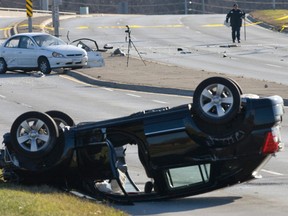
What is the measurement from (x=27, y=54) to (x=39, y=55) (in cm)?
46

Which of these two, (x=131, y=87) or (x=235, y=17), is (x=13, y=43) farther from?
(x=235, y=17)

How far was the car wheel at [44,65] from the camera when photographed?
32.7 m

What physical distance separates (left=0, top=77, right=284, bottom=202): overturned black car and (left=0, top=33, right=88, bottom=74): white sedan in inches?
833

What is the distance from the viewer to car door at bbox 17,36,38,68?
3303 centimetres

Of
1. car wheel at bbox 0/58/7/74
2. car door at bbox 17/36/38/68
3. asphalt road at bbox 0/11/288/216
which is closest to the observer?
asphalt road at bbox 0/11/288/216

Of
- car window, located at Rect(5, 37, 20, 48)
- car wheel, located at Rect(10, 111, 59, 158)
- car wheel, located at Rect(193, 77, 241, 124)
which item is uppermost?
car wheel, located at Rect(193, 77, 241, 124)

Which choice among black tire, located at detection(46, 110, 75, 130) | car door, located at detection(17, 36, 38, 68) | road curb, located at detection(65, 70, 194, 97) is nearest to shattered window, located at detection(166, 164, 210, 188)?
black tire, located at detection(46, 110, 75, 130)

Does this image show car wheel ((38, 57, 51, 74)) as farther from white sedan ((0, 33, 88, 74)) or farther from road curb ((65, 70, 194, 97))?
road curb ((65, 70, 194, 97))

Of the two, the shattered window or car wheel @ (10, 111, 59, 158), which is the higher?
car wheel @ (10, 111, 59, 158)

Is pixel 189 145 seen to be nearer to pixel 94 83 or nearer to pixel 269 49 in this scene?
pixel 94 83

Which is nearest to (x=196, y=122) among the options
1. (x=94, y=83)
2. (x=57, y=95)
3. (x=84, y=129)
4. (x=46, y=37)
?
(x=84, y=129)

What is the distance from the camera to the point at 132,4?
90375mm

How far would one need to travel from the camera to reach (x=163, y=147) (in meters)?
10.8

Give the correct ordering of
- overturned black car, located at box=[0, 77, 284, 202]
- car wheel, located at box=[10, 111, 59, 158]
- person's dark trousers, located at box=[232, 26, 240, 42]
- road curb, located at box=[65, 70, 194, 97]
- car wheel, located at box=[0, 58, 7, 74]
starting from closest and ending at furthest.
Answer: overturned black car, located at box=[0, 77, 284, 202] < car wheel, located at box=[10, 111, 59, 158] < road curb, located at box=[65, 70, 194, 97] < car wheel, located at box=[0, 58, 7, 74] < person's dark trousers, located at box=[232, 26, 240, 42]
